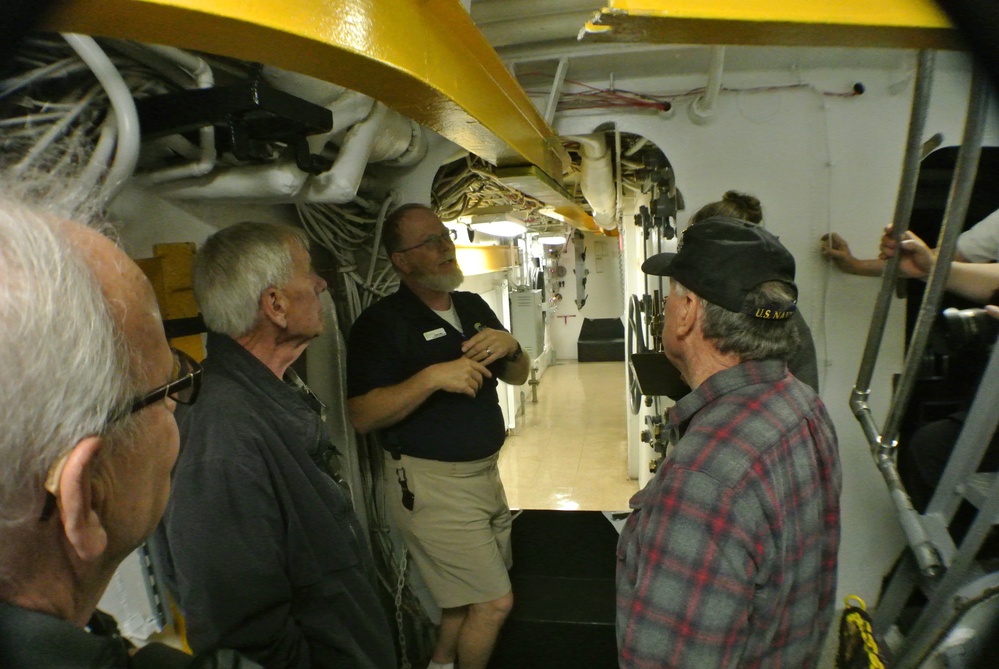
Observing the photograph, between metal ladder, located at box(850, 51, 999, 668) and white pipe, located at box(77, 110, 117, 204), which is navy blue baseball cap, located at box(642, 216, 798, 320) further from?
white pipe, located at box(77, 110, 117, 204)

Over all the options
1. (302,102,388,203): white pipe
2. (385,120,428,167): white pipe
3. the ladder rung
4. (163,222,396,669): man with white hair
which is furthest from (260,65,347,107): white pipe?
the ladder rung

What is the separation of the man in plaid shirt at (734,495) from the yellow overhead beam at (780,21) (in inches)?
23.8

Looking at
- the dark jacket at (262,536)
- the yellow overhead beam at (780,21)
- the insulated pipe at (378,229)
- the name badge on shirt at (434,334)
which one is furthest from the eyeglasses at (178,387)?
the insulated pipe at (378,229)

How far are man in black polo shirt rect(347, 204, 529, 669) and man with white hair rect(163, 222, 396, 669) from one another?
542 mm

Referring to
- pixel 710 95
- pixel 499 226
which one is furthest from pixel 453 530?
pixel 499 226

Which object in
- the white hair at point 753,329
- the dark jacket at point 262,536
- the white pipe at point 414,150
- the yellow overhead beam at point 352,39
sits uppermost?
the white pipe at point 414,150

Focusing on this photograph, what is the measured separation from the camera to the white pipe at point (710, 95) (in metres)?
1.82

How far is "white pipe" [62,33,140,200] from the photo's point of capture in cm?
82

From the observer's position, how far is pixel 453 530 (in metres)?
1.95

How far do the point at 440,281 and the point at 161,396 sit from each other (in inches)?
57.8

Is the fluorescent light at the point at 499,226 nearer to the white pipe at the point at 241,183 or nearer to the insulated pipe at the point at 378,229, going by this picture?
the insulated pipe at the point at 378,229

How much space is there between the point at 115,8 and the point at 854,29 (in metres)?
0.72

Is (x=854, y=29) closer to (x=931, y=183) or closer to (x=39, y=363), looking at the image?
(x=39, y=363)

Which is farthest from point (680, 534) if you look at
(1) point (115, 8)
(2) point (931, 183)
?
(2) point (931, 183)
